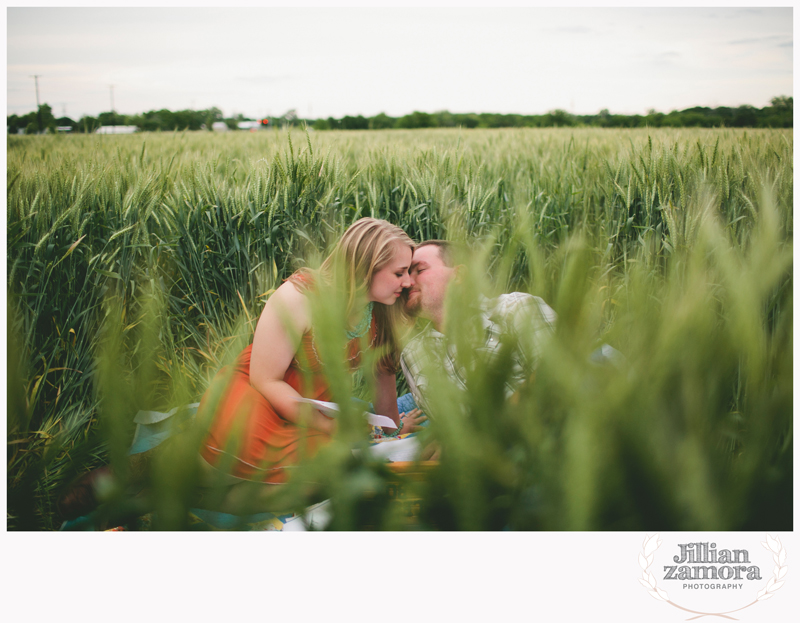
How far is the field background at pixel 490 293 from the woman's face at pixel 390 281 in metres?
0.28

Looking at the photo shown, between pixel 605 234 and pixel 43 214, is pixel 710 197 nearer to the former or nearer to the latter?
pixel 605 234

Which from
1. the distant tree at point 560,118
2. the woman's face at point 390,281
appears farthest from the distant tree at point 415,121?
the woman's face at point 390,281

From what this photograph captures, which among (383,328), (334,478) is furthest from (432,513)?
(383,328)

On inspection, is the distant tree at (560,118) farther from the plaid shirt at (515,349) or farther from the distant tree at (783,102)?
the plaid shirt at (515,349)

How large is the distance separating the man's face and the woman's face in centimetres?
7

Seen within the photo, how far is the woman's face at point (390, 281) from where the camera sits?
1.27 meters

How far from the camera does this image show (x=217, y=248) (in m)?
1.65

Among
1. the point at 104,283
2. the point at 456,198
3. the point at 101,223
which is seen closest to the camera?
the point at 104,283

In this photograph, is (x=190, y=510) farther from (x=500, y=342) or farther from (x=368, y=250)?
(x=368, y=250)

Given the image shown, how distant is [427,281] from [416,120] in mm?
652

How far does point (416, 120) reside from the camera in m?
1.68

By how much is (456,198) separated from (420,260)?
403 mm

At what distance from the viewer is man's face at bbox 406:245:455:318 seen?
4.50 feet
